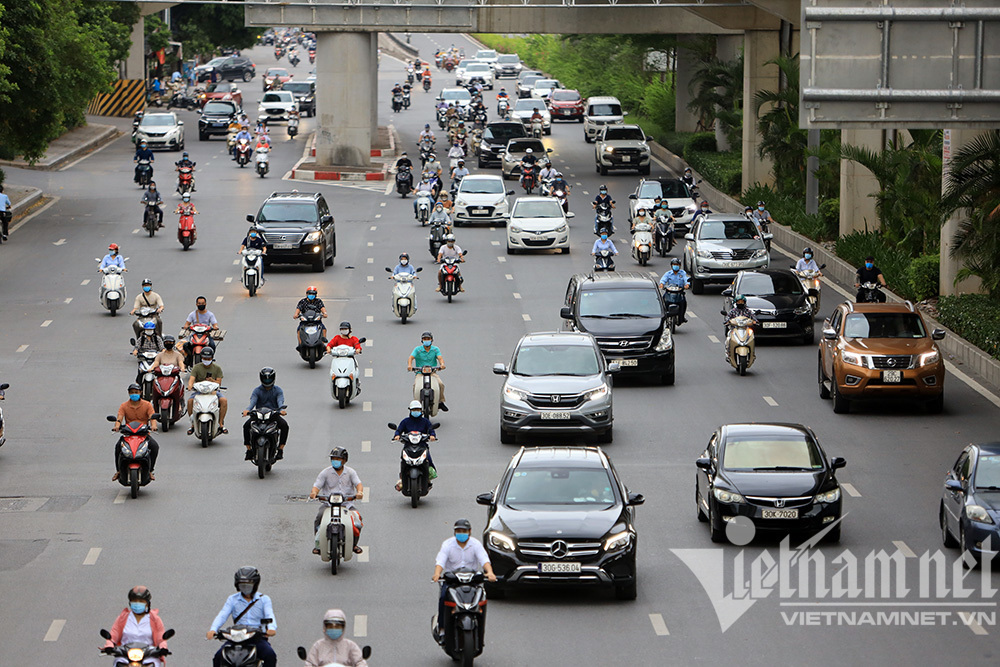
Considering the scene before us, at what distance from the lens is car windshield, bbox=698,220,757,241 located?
130 ft

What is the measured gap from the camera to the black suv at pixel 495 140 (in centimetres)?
6688

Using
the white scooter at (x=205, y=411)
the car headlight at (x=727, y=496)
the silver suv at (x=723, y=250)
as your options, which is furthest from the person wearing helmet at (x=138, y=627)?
the silver suv at (x=723, y=250)

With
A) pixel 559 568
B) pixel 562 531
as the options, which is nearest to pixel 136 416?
pixel 562 531

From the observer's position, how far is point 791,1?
4744cm

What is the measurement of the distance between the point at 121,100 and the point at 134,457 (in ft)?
224

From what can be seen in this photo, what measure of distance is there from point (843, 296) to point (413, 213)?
19.0 metres

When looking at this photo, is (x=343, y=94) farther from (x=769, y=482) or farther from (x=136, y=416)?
(x=769, y=482)

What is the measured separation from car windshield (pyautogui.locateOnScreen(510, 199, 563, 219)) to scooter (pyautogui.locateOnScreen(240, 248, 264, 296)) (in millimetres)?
10061

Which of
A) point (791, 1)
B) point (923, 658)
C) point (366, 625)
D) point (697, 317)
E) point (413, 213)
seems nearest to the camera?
point (923, 658)

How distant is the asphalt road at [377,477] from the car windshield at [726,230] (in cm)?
217

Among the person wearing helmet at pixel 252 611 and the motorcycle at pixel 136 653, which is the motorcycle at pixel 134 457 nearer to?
the person wearing helmet at pixel 252 611

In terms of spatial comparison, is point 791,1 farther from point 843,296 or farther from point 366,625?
point 366,625

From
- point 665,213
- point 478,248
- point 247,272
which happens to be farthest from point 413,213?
point 247,272

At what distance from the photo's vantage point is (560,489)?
17031 millimetres
